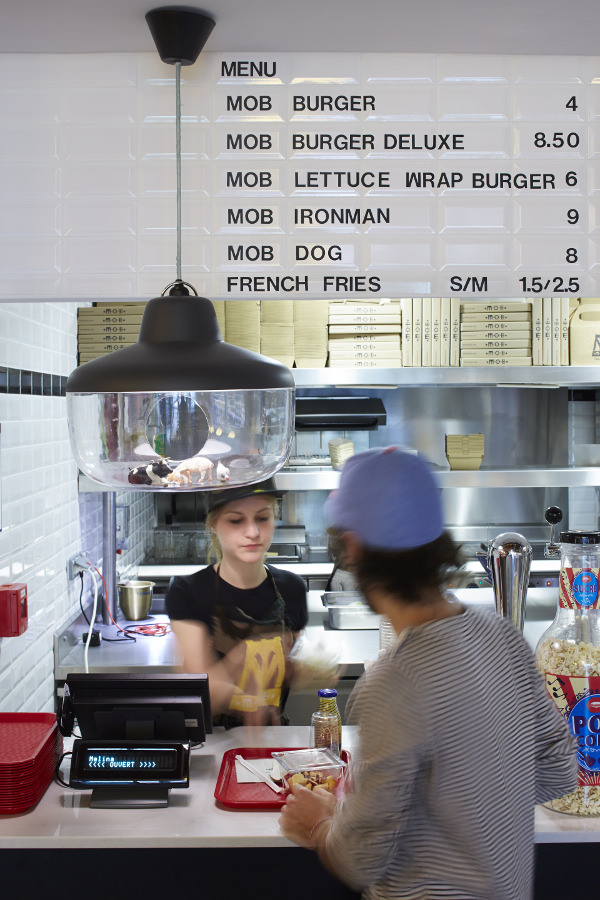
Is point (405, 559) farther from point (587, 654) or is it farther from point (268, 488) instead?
point (268, 488)

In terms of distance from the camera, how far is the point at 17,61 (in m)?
2.16

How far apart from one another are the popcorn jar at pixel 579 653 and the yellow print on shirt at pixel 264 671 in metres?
1.16

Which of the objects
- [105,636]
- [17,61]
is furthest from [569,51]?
[105,636]

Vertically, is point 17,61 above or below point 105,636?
above

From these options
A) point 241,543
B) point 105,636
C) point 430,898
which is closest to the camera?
point 430,898

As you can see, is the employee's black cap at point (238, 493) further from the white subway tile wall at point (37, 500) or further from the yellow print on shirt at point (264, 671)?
the white subway tile wall at point (37, 500)

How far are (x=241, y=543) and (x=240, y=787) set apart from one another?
100 cm

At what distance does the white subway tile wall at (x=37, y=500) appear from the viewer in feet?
9.34

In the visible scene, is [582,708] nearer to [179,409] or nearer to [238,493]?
[179,409]

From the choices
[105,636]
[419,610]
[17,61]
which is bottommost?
[105,636]

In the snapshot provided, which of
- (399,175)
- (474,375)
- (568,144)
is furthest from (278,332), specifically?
(568,144)

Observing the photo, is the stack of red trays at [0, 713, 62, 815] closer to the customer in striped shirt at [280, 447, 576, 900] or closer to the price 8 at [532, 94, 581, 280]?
the customer in striped shirt at [280, 447, 576, 900]

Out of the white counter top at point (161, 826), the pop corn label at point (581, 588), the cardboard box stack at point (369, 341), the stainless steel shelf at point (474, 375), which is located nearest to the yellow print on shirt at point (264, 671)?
the white counter top at point (161, 826)

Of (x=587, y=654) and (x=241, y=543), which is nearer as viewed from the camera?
(x=587, y=654)
